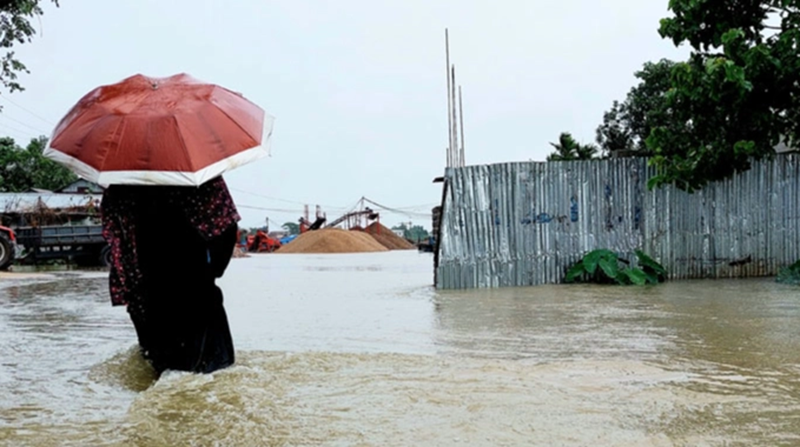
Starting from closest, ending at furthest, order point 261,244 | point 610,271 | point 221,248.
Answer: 1. point 221,248
2. point 610,271
3. point 261,244

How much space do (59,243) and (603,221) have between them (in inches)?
624

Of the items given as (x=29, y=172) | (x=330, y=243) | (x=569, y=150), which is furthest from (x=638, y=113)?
(x=29, y=172)

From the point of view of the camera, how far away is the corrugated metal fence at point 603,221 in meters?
9.41

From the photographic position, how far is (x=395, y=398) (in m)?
3.31

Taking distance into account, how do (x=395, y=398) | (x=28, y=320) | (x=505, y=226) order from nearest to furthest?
(x=395, y=398) < (x=28, y=320) < (x=505, y=226)

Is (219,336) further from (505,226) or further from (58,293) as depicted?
(58,293)

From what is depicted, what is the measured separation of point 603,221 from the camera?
9.75 meters

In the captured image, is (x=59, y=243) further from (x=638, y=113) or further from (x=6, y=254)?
(x=638, y=113)

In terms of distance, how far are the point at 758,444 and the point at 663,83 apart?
28.1m

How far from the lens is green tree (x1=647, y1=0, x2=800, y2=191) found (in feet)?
29.9

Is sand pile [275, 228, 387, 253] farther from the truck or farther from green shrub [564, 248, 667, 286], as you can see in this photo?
green shrub [564, 248, 667, 286]

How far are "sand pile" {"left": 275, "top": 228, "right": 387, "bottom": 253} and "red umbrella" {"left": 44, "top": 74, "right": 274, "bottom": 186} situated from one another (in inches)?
1278

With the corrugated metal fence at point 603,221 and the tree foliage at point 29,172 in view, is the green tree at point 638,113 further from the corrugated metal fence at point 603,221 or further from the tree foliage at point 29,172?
the tree foliage at point 29,172

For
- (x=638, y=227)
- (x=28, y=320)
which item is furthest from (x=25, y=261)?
(x=638, y=227)
